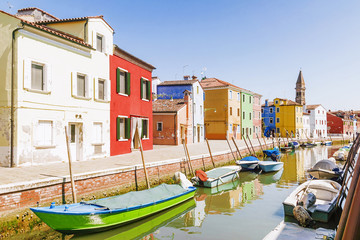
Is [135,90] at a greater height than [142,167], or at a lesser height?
greater

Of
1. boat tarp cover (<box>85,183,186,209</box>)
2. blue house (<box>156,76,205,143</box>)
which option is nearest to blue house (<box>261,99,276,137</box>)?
blue house (<box>156,76,205,143</box>)

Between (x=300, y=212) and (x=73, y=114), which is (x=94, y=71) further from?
(x=300, y=212)

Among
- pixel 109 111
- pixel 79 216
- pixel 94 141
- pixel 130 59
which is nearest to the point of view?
pixel 79 216

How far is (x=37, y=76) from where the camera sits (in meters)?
12.5

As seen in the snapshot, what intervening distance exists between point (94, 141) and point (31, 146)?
4.02 meters

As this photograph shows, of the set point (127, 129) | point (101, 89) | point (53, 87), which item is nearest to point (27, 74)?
point (53, 87)

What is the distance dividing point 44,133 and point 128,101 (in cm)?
705

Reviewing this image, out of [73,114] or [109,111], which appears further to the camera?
[109,111]

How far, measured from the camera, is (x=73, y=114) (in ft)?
46.1

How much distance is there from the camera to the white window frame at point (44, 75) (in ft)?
38.5

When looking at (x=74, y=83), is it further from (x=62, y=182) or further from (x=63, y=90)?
(x=62, y=182)

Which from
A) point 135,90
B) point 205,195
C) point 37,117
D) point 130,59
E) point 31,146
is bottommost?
point 205,195

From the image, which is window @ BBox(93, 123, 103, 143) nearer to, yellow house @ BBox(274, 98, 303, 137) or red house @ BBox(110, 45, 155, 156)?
red house @ BBox(110, 45, 155, 156)

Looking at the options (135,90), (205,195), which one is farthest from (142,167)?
(135,90)
